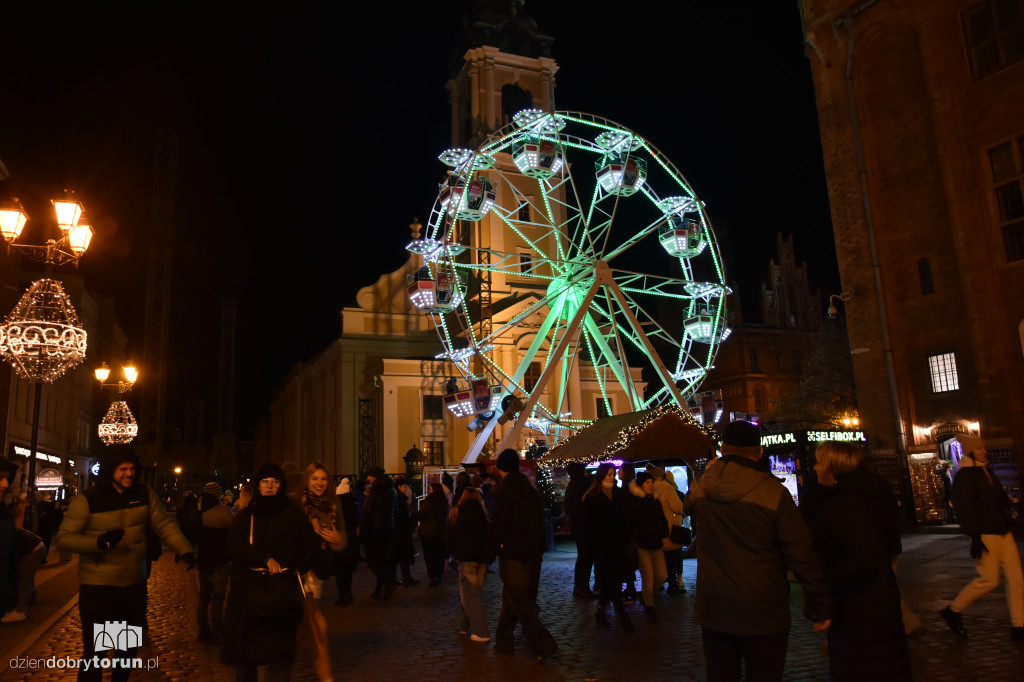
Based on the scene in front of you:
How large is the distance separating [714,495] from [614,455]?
14473 mm

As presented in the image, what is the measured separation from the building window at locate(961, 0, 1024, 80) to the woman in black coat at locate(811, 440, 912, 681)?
2304 cm

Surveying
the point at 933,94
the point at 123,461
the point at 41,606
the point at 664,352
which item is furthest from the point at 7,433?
the point at 664,352

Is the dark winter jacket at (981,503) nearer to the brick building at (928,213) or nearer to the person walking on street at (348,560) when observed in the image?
the person walking on street at (348,560)

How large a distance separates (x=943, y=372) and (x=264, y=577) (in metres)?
23.8

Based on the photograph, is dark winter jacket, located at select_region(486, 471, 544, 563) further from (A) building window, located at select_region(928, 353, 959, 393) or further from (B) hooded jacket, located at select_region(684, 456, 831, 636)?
(A) building window, located at select_region(928, 353, 959, 393)

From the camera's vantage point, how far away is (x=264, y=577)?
5.39 m

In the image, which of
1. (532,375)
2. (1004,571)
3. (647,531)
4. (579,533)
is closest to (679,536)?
(647,531)

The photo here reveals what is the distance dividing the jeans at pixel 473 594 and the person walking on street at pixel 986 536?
15.9ft

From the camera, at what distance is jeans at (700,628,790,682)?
14.9 ft

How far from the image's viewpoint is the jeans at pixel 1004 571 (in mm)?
7809

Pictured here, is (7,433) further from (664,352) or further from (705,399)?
(664,352)

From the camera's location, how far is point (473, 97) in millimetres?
49406

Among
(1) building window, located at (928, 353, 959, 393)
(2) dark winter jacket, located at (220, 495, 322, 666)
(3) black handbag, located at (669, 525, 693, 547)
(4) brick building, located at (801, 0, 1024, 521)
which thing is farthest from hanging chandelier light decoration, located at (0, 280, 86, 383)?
(1) building window, located at (928, 353, 959, 393)

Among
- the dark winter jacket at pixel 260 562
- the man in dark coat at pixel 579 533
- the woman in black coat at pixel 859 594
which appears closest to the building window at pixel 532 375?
the man in dark coat at pixel 579 533
